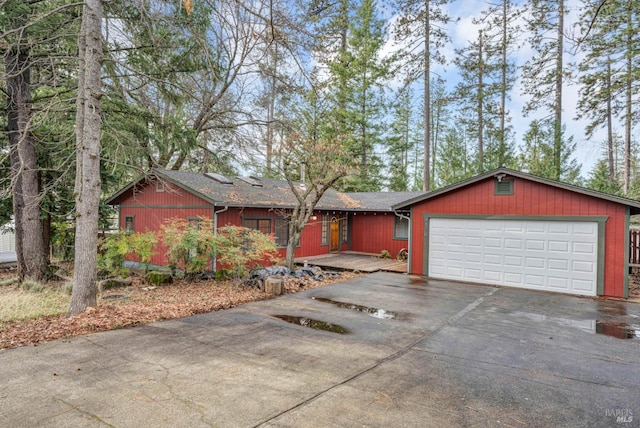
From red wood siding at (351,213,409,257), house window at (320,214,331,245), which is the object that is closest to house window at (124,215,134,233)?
house window at (320,214,331,245)

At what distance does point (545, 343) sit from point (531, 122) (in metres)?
14.9

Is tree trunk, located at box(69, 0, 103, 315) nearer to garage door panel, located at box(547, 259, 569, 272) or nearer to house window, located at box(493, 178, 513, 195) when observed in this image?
house window, located at box(493, 178, 513, 195)

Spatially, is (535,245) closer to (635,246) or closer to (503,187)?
(503,187)

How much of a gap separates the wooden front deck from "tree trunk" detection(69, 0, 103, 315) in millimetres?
7764

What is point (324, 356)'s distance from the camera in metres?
4.78

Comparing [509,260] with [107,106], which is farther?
[509,260]

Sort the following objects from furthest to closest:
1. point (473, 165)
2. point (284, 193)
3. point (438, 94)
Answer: point (438, 94) → point (473, 165) → point (284, 193)

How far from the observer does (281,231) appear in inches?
543

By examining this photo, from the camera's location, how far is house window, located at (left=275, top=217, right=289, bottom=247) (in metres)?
13.7

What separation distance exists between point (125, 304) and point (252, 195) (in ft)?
A: 21.0

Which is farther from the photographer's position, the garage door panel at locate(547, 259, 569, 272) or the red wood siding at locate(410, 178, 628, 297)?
the garage door panel at locate(547, 259, 569, 272)

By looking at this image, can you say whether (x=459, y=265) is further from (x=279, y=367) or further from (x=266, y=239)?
(x=279, y=367)

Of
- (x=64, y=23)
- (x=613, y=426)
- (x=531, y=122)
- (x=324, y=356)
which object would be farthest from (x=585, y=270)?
(x=64, y=23)

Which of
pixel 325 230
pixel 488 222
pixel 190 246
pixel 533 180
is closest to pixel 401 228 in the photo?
pixel 325 230
